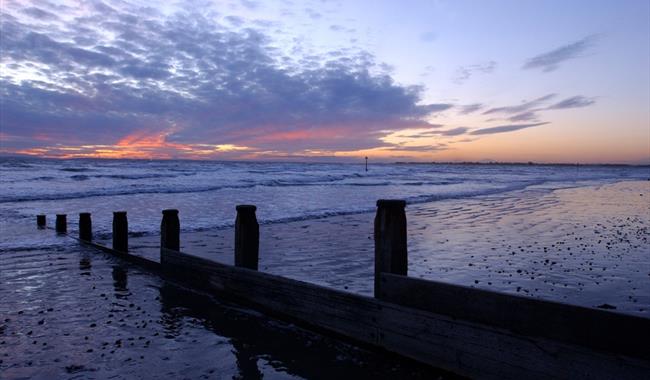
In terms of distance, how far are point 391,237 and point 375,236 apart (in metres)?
0.21

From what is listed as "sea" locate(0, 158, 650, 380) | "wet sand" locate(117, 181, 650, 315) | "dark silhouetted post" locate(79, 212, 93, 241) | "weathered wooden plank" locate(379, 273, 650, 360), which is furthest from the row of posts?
"dark silhouetted post" locate(79, 212, 93, 241)

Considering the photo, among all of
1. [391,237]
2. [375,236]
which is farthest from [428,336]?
[375,236]

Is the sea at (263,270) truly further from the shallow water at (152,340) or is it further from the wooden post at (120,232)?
the wooden post at (120,232)

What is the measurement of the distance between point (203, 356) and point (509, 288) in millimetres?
5324

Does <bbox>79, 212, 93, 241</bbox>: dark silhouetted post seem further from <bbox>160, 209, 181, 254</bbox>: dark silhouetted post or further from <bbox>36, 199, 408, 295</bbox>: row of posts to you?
<bbox>160, 209, 181, 254</bbox>: dark silhouetted post

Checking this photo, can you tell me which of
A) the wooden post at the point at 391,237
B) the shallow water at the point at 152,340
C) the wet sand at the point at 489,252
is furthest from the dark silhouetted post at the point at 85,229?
the wooden post at the point at 391,237

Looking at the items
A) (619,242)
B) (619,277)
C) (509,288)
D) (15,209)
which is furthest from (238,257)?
(15,209)

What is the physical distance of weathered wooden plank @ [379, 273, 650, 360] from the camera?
3.38m

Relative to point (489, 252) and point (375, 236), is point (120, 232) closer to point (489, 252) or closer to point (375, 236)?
point (375, 236)

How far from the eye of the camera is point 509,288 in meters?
8.09

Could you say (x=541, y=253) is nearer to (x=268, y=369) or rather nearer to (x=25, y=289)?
(x=268, y=369)

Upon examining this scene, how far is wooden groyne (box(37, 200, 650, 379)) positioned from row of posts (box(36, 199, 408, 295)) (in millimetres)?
11

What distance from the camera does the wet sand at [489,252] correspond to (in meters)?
8.32

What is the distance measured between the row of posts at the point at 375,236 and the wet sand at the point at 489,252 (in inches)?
73.6
